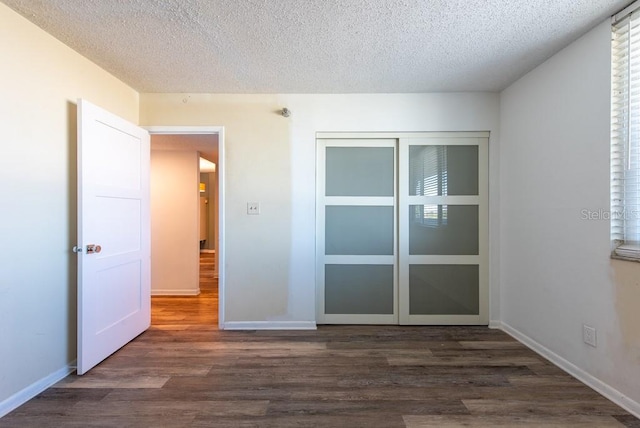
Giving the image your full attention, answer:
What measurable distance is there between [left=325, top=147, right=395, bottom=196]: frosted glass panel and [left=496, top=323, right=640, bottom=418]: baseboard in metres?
1.73

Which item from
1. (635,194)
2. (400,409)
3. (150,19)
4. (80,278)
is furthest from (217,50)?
(635,194)

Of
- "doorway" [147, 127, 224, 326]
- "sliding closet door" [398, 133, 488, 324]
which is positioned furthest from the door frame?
"sliding closet door" [398, 133, 488, 324]

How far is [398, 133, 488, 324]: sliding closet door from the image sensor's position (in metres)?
3.19

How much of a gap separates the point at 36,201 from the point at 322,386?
85.7 inches

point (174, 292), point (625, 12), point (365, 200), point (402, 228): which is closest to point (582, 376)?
point (402, 228)

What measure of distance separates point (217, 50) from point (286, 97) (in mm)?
929

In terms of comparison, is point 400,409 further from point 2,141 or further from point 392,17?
point 2,141

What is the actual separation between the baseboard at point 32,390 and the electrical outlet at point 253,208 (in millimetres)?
1759

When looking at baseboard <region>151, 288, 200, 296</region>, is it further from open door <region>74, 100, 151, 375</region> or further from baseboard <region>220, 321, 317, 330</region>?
baseboard <region>220, 321, 317, 330</region>

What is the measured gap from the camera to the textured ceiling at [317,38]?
183 cm

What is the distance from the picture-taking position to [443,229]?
126 inches

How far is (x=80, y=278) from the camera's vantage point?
7.27 ft

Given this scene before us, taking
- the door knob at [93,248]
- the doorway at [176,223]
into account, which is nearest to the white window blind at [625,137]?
the door knob at [93,248]

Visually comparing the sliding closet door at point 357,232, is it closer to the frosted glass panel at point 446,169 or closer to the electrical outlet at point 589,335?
the frosted glass panel at point 446,169
